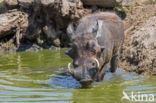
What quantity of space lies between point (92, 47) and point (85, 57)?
0.24 m

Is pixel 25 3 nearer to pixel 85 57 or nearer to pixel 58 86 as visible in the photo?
pixel 58 86

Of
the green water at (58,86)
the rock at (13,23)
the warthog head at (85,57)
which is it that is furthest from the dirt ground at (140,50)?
the rock at (13,23)

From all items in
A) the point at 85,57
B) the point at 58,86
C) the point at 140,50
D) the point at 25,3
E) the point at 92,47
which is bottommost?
the point at 58,86

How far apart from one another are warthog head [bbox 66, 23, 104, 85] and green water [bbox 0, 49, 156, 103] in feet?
0.90

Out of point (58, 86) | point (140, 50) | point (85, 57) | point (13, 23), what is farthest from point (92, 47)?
point (13, 23)

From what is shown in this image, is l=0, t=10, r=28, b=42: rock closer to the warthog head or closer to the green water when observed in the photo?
the green water

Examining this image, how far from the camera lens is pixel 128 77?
7012mm

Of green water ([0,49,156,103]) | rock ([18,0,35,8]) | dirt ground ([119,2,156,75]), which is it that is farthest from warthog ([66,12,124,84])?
rock ([18,0,35,8])

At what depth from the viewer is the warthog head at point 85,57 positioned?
580cm

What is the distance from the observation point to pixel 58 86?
6.36 m

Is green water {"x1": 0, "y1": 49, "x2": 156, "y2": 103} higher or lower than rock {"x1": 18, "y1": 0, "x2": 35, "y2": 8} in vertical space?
lower

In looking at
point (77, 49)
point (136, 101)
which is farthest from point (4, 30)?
point (136, 101)

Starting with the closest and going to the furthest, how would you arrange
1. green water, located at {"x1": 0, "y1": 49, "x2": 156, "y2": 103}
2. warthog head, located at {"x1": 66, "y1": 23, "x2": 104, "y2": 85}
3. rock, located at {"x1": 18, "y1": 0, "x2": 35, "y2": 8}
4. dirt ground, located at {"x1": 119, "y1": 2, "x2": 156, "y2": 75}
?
green water, located at {"x1": 0, "y1": 49, "x2": 156, "y2": 103}
warthog head, located at {"x1": 66, "y1": 23, "x2": 104, "y2": 85}
dirt ground, located at {"x1": 119, "y1": 2, "x2": 156, "y2": 75}
rock, located at {"x1": 18, "y1": 0, "x2": 35, "y2": 8}

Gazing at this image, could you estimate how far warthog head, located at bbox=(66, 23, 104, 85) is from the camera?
5801 mm
